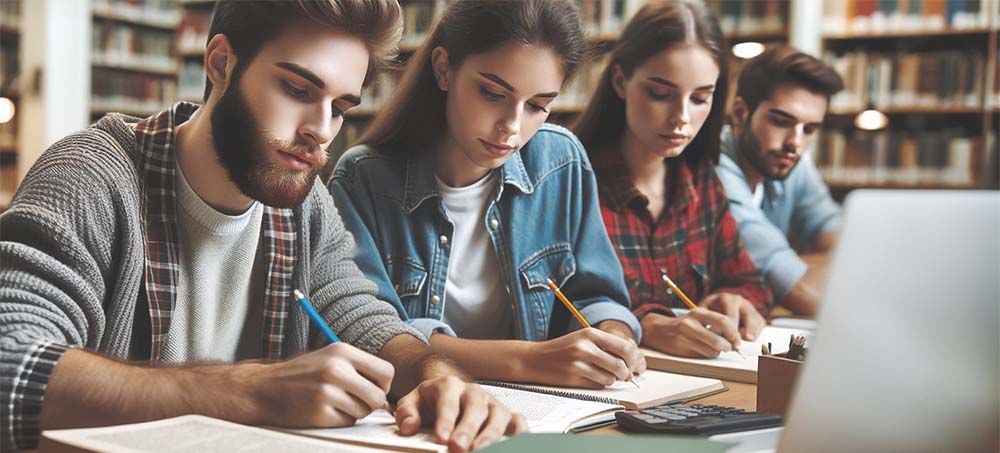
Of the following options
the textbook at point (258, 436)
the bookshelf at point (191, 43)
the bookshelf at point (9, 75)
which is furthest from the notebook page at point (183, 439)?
the bookshelf at point (9, 75)

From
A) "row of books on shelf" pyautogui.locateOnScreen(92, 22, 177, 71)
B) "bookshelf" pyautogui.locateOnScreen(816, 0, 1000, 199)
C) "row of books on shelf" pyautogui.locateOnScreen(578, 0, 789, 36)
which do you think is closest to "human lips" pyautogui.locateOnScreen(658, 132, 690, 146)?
"row of books on shelf" pyautogui.locateOnScreen(578, 0, 789, 36)

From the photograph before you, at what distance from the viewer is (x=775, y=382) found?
3.58 ft

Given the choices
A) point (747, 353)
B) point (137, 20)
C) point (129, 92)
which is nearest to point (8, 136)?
point (129, 92)

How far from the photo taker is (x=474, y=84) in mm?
1465

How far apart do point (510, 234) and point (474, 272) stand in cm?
9

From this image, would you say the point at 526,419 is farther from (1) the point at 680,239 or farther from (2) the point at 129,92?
(2) the point at 129,92

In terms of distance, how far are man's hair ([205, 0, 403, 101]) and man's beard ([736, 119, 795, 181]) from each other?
4.46 feet

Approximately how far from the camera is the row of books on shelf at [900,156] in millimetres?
4402

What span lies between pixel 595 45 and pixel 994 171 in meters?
3.37

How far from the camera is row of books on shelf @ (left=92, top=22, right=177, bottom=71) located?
5188 mm

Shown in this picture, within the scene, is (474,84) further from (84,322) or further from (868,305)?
(868,305)

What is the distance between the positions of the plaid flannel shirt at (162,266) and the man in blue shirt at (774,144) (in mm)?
1255

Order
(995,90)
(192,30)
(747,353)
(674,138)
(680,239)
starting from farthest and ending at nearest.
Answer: (192,30) → (995,90) → (680,239) → (674,138) → (747,353)

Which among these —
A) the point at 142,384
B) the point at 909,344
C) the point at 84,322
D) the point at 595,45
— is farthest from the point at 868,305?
the point at 595,45
